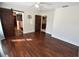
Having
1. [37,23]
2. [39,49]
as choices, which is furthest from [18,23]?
[39,49]

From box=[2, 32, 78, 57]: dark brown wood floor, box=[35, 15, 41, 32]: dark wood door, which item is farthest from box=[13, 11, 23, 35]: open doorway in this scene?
box=[2, 32, 78, 57]: dark brown wood floor

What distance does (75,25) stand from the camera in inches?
82.4

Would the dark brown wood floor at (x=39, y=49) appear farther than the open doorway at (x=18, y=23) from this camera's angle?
No

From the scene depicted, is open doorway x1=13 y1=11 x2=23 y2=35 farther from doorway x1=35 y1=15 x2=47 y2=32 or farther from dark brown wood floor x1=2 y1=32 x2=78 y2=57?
dark brown wood floor x1=2 y1=32 x2=78 y2=57

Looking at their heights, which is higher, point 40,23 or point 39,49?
point 40,23

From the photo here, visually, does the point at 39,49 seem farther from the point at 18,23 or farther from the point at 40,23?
the point at 18,23

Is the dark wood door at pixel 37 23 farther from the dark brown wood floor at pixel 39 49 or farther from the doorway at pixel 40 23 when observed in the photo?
the dark brown wood floor at pixel 39 49

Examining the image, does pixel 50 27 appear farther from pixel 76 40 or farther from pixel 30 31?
pixel 76 40

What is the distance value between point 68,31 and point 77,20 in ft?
1.54

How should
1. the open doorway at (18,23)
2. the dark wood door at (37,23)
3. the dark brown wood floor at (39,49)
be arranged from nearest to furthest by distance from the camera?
the dark brown wood floor at (39,49) → the open doorway at (18,23) → the dark wood door at (37,23)

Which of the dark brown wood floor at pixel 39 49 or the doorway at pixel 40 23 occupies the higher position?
the doorway at pixel 40 23

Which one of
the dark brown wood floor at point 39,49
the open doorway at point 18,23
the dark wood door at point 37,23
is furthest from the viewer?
the dark wood door at point 37,23

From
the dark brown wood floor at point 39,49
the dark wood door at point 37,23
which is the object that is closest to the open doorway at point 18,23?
the dark wood door at point 37,23

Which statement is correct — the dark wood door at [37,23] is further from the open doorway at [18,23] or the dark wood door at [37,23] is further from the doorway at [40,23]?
the open doorway at [18,23]
